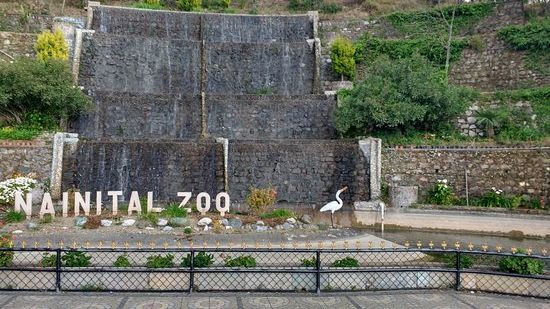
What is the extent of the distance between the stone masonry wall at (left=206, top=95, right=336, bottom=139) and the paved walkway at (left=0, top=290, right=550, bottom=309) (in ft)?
41.3

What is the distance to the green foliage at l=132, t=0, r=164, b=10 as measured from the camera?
2749 centimetres

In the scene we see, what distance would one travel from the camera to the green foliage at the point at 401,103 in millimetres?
17938

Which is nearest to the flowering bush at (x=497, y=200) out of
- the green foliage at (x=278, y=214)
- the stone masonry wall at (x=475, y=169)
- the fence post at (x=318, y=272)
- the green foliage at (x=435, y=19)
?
the stone masonry wall at (x=475, y=169)

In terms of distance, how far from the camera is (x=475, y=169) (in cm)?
1700

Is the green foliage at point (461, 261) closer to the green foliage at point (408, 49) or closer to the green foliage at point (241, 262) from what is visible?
the green foliage at point (241, 262)

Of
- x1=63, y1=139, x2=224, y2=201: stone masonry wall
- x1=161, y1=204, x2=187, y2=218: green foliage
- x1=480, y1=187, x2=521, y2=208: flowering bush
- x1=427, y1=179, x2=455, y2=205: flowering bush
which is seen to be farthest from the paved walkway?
x1=427, y1=179, x2=455, y2=205: flowering bush

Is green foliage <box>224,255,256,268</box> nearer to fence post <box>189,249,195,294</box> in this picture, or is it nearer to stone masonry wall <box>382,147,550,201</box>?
fence post <box>189,249,195,294</box>

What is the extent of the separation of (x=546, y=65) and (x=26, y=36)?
2425cm

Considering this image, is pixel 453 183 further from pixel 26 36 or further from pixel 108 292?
pixel 26 36

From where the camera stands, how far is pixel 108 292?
25.0 ft

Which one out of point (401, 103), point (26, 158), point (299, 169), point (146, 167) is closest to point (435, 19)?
point (401, 103)

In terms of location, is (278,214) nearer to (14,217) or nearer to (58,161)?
(58,161)

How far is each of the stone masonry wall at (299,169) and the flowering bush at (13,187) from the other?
6586 mm

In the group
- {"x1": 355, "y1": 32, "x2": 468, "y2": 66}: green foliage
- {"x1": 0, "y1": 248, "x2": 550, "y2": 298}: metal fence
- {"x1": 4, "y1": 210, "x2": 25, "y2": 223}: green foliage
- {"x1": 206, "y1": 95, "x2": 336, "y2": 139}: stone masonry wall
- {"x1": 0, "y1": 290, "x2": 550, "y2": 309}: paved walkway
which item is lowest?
{"x1": 0, "y1": 290, "x2": 550, "y2": 309}: paved walkway
